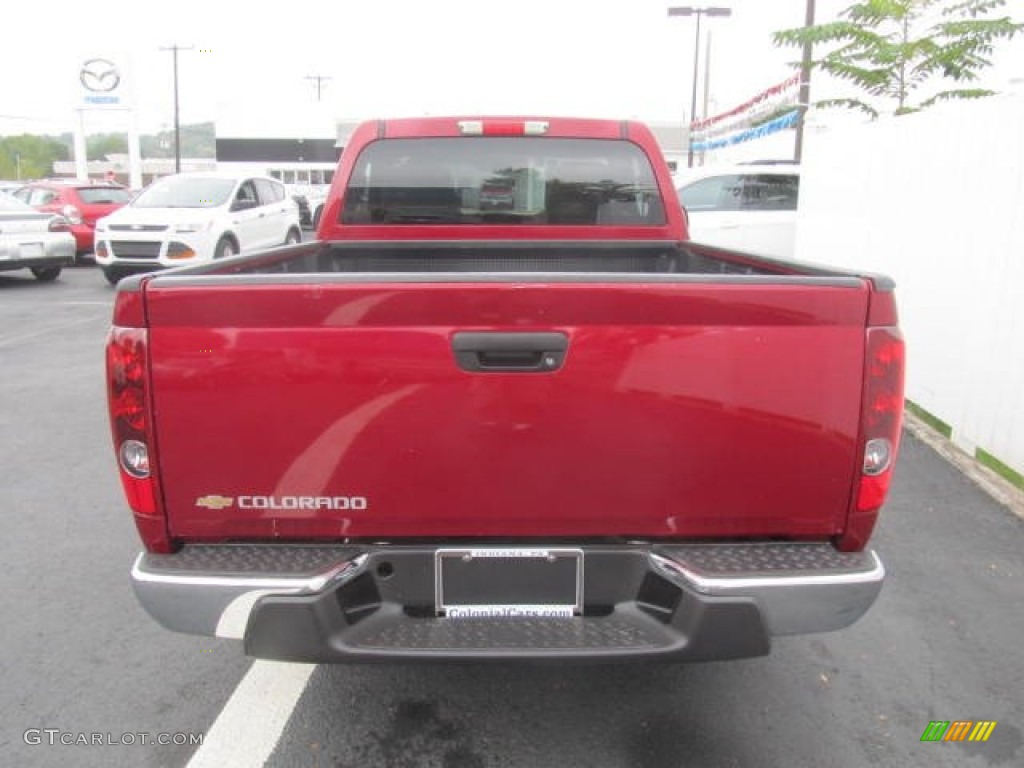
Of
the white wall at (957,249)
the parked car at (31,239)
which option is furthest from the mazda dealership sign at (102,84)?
the white wall at (957,249)

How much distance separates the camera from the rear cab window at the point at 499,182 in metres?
4.26

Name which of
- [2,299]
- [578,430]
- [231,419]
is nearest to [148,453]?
[231,419]

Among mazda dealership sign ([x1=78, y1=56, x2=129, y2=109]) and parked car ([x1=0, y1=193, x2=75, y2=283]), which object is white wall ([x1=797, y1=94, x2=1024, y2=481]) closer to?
parked car ([x1=0, y1=193, x2=75, y2=283])

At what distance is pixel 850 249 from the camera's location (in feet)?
26.0

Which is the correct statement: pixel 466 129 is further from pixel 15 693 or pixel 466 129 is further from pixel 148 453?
pixel 15 693

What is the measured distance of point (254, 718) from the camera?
2.83 metres

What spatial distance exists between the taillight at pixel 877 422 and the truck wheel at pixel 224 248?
39.5 feet

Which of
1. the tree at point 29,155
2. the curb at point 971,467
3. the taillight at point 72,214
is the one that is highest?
the tree at point 29,155

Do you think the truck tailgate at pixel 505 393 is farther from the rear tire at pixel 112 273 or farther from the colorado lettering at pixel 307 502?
the rear tire at pixel 112 273

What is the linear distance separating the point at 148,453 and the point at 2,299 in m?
12.4

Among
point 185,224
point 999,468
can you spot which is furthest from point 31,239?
point 999,468

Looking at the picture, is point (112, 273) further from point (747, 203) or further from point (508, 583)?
point (508, 583)

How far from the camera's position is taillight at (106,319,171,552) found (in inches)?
85.9

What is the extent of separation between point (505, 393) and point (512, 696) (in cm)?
131
